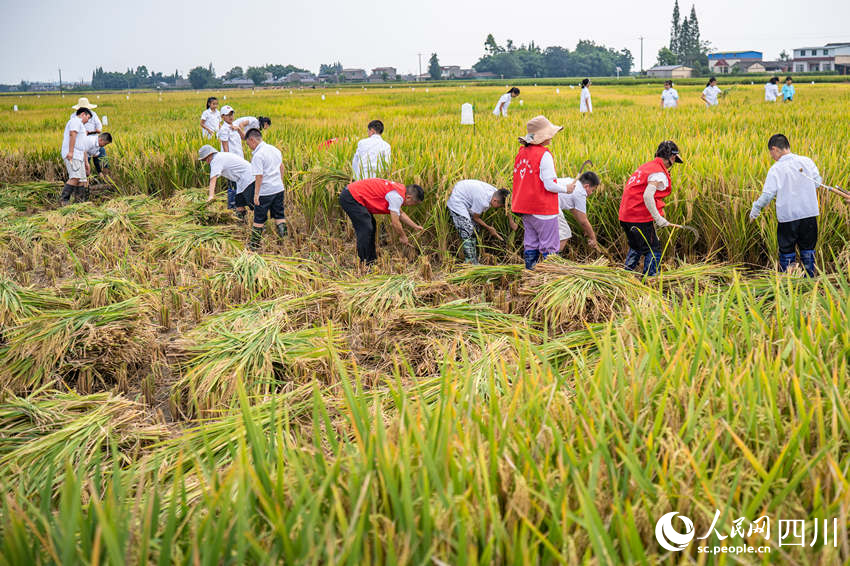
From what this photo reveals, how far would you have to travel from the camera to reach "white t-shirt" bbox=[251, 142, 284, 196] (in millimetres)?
6371

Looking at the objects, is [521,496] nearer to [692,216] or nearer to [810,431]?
[810,431]

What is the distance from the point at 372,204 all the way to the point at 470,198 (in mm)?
879

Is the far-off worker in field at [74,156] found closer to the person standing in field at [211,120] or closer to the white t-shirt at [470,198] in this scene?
the person standing in field at [211,120]

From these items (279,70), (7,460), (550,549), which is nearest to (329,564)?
(550,549)

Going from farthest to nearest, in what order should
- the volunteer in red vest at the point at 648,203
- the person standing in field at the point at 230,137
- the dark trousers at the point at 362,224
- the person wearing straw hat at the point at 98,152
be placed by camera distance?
the person wearing straw hat at the point at 98,152
the person standing in field at the point at 230,137
the dark trousers at the point at 362,224
the volunteer in red vest at the point at 648,203

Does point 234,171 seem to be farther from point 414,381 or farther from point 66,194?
point 414,381

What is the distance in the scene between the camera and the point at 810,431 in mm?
1721

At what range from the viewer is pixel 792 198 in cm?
424

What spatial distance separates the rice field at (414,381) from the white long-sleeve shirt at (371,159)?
209 millimetres

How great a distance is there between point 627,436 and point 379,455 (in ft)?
2.30

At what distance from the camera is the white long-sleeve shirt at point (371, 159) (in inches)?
254

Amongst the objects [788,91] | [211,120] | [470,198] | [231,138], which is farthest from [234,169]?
[788,91]

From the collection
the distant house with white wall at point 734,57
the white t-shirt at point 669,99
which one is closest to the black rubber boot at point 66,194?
Result: the white t-shirt at point 669,99

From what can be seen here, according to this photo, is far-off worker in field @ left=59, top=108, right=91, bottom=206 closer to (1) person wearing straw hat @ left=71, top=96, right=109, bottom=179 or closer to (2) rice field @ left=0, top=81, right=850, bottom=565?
(2) rice field @ left=0, top=81, right=850, bottom=565
